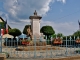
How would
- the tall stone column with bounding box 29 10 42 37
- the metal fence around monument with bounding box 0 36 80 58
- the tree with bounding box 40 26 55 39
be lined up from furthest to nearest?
the tree with bounding box 40 26 55 39
the tall stone column with bounding box 29 10 42 37
the metal fence around monument with bounding box 0 36 80 58

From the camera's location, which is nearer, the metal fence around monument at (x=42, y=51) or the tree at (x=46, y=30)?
the metal fence around monument at (x=42, y=51)

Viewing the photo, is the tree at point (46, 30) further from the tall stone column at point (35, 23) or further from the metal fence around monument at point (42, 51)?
the metal fence around monument at point (42, 51)

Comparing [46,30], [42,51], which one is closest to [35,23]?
[42,51]

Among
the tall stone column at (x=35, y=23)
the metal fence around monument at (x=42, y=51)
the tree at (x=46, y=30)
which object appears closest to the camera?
the metal fence around monument at (x=42, y=51)

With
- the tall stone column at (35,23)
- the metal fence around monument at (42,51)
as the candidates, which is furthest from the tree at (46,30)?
the metal fence around monument at (42,51)

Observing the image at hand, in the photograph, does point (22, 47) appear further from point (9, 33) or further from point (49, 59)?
point (9, 33)

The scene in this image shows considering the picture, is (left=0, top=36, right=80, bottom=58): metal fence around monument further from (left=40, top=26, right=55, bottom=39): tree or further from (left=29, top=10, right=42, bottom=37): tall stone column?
(left=40, top=26, right=55, bottom=39): tree

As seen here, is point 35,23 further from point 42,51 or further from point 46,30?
point 46,30

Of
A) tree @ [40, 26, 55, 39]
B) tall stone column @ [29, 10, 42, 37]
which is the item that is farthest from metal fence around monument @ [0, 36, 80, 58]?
tree @ [40, 26, 55, 39]

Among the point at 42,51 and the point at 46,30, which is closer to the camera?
the point at 42,51

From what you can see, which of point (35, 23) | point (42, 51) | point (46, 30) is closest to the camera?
point (42, 51)

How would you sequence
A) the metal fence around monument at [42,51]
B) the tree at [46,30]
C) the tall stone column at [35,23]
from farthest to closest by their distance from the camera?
the tree at [46,30] → the tall stone column at [35,23] → the metal fence around monument at [42,51]

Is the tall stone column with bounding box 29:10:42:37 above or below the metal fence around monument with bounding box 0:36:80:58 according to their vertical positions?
above

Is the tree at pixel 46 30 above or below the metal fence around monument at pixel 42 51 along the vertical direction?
above
